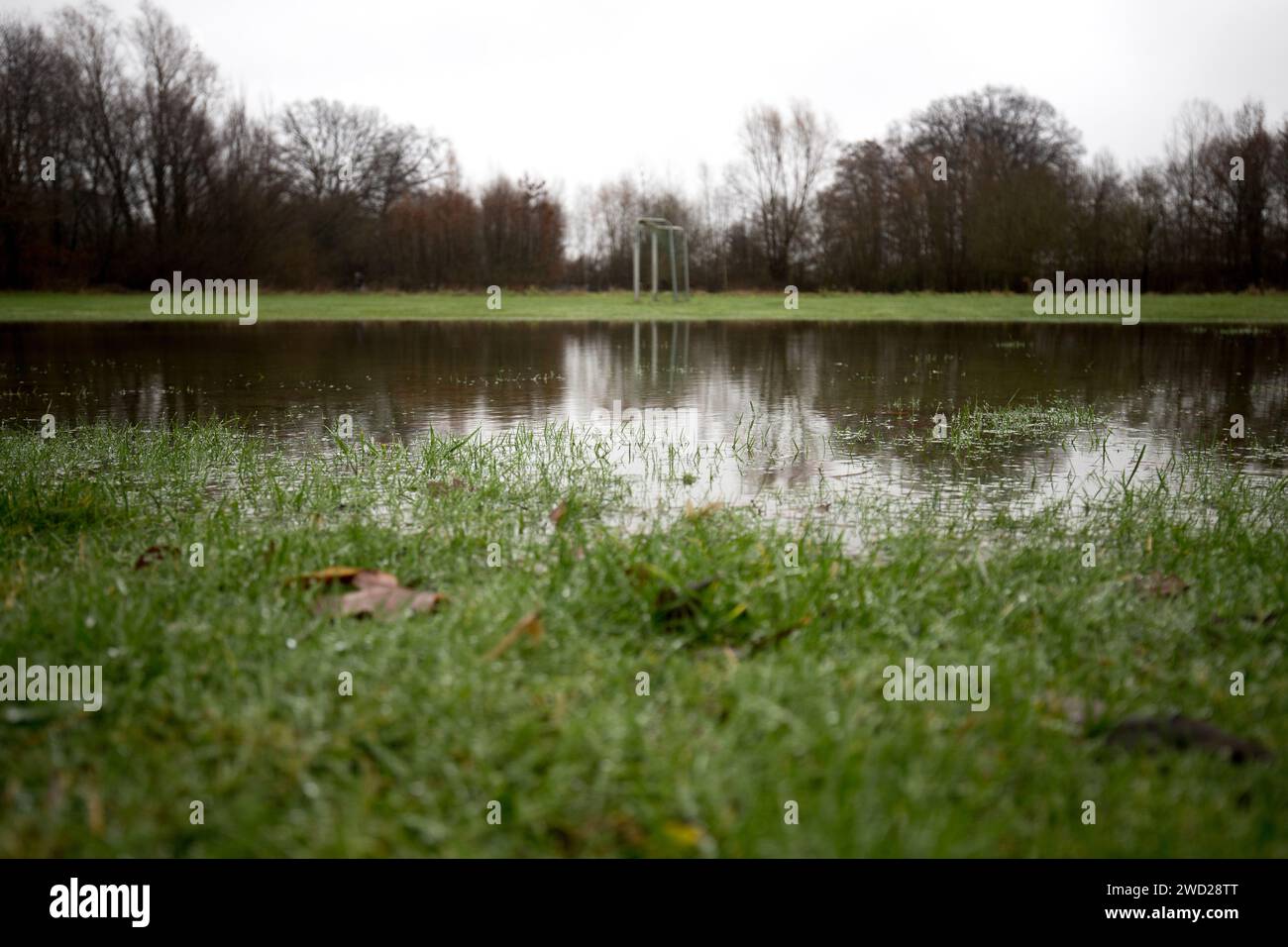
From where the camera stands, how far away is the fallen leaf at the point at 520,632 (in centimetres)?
252

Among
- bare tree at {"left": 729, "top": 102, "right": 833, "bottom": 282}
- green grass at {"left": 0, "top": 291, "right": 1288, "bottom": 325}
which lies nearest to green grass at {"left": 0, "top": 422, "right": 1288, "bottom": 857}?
green grass at {"left": 0, "top": 291, "right": 1288, "bottom": 325}

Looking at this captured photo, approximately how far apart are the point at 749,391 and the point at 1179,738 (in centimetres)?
704

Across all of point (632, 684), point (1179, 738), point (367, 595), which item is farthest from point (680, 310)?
point (1179, 738)

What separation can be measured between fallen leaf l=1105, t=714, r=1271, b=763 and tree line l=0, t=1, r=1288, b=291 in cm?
3050

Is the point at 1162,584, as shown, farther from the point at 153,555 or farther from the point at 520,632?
the point at 153,555

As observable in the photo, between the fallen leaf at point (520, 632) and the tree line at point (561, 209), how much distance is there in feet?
99.9

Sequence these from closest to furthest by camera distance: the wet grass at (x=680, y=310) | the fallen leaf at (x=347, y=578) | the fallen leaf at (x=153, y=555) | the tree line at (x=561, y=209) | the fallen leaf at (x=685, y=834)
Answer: the fallen leaf at (x=685, y=834) < the fallen leaf at (x=347, y=578) < the fallen leaf at (x=153, y=555) < the wet grass at (x=680, y=310) < the tree line at (x=561, y=209)

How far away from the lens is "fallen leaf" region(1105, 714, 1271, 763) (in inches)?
83.0

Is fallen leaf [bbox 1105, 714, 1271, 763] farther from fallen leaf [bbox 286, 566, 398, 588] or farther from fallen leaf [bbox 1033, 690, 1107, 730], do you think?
fallen leaf [bbox 286, 566, 398, 588]

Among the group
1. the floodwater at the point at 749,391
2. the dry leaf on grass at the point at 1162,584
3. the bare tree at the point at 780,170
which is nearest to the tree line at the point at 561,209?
the bare tree at the point at 780,170

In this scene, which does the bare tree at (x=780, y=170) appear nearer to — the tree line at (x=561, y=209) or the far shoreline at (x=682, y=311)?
the tree line at (x=561, y=209)

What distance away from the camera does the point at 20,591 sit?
3031 millimetres

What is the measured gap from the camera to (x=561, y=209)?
54.5m
